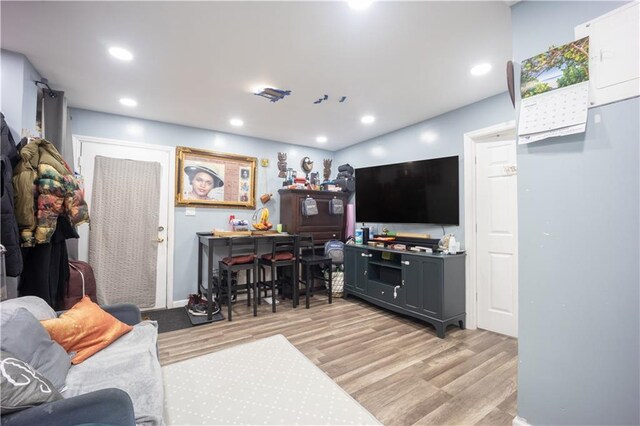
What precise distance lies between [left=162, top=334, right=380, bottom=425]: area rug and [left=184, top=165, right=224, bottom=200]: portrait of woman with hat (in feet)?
7.26

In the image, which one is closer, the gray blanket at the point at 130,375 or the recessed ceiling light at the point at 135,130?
the gray blanket at the point at 130,375

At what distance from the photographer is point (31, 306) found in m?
1.48

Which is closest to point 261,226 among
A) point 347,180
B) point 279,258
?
Result: point 279,258

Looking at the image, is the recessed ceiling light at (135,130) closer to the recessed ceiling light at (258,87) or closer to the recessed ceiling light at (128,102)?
the recessed ceiling light at (128,102)

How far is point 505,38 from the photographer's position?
1877mm

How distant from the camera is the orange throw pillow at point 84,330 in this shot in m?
1.47

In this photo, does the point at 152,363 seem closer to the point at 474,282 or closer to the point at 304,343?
the point at 304,343

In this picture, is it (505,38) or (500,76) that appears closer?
(505,38)

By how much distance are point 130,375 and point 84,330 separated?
19.1 inches

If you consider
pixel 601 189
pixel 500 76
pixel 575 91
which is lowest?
pixel 601 189

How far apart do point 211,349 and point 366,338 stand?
56.5 inches

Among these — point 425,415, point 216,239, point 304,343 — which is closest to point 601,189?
point 425,415

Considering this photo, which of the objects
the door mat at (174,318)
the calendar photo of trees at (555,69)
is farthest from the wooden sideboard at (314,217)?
the calendar photo of trees at (555,69)

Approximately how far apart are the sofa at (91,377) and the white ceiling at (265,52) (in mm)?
1751
